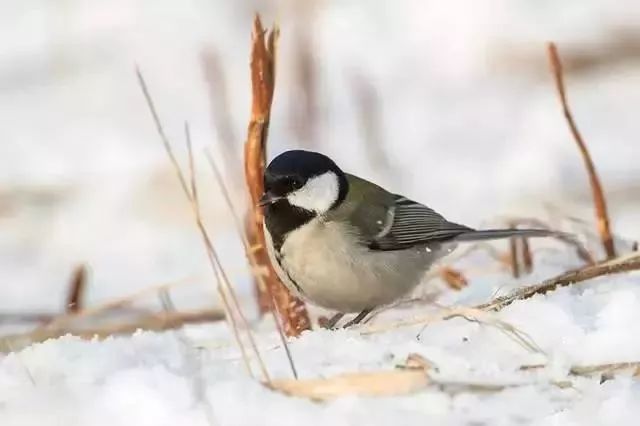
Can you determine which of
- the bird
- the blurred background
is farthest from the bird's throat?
the blurred background

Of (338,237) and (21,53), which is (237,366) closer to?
(338,237)

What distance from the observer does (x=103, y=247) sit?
4.50m

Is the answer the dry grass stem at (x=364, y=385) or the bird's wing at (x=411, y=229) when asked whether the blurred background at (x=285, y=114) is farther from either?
the dry grass stem at (x=364, y=385)

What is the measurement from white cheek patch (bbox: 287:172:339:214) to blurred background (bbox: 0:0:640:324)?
2.80 feet

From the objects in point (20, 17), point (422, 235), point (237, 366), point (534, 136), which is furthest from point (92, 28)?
point (237, 366)

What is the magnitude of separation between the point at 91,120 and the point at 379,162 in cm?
172

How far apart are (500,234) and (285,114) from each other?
284 centimetres

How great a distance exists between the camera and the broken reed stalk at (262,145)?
232 cm

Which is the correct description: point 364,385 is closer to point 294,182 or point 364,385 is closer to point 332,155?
point 294,182

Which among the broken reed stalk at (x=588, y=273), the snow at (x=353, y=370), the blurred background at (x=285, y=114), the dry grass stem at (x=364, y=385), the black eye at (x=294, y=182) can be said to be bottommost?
the blurred background at (x=285, y=114)

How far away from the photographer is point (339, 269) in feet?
8.13

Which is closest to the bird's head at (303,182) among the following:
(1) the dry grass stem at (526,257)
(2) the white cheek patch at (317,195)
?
(2) the white cheek patch at (317,195)

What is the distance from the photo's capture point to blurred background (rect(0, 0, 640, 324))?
14.3ft

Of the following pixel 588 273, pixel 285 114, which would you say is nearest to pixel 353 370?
pixel 588 273
